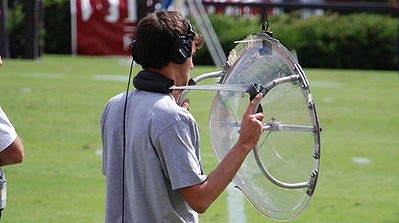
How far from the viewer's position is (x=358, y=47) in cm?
2538

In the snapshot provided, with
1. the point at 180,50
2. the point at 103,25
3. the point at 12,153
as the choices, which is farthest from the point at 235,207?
the point at 103,25

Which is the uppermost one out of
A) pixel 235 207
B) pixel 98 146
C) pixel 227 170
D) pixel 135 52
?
pixel 135 52

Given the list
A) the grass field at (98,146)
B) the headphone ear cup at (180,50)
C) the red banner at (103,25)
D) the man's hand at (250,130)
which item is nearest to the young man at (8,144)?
the headphone ear cup at (180,50)

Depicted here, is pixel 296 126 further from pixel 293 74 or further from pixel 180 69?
pixel 180 69

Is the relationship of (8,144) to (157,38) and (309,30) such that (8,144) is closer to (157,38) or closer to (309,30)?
(157,38)

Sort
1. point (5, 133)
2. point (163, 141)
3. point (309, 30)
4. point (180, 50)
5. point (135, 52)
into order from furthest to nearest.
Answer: point (309, 30) < point (5, 133) < point (135, 52) < point (180, 50) < point (163, 141)

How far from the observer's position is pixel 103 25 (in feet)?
62.0

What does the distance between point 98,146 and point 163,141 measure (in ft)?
24.7

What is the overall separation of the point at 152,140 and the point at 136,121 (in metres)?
0.12

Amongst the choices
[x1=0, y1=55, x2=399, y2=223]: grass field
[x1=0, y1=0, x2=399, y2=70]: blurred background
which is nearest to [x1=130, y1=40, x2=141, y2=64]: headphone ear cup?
[x1=0, y1=55, x2=399, y2=223]: grass field

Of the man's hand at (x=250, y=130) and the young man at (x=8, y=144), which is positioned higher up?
the man's hand at (x=250, y=130)

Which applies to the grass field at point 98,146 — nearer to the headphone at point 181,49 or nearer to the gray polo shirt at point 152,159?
the gray polo shirt at point 152,159

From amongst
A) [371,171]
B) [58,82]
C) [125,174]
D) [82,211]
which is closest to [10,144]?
[125,174]

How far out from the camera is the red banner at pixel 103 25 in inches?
645
